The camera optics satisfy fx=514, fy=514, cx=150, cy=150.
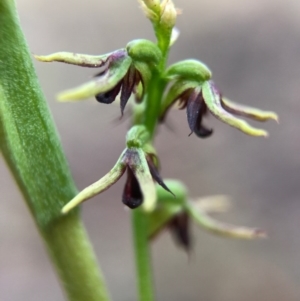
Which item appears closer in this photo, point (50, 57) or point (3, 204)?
point (50, 57)

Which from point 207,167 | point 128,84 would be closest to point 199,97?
point 128,84

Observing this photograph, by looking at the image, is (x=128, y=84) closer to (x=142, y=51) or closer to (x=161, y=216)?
(x=142, y=51)

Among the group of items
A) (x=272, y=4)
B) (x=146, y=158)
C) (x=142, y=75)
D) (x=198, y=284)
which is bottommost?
(x=198, y=284)

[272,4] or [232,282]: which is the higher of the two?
[272,4]

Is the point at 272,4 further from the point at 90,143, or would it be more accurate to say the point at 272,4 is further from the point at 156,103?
the point at 156,103

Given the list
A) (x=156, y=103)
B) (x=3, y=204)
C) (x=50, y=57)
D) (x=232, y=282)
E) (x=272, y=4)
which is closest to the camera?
(x=50, y=57)

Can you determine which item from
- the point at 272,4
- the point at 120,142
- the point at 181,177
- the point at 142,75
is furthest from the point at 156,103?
the point at 272,4

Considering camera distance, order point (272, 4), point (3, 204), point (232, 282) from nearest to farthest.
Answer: point (232, 282) < point (3, 204) < point (272, 4)
